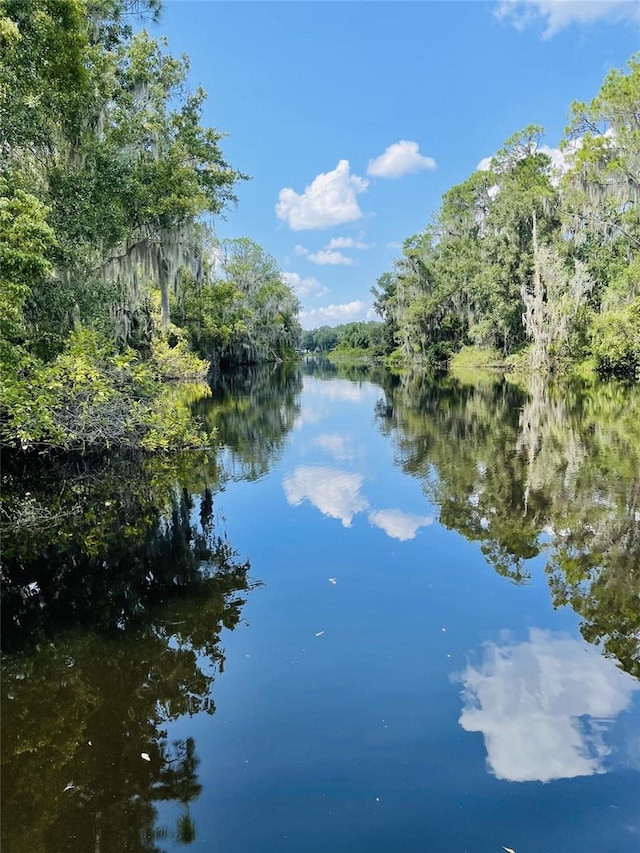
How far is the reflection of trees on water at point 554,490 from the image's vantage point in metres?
5.14

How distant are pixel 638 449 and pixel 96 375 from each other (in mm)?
10208

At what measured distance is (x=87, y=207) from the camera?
9.84 meters

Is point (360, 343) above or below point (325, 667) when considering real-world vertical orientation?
above

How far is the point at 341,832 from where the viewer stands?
8.63 ft

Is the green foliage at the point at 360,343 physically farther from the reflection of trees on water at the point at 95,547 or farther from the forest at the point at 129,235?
the reflection of trees on water at the point at 95,547

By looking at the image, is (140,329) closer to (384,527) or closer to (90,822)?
(384,527)

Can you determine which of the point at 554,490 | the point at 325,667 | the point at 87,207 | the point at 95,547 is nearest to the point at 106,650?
the point at 325,667

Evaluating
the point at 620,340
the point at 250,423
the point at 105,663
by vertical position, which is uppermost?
the point at 620,340

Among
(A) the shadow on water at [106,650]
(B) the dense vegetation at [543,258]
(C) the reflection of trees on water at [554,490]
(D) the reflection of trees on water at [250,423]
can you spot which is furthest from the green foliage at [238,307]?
(A) the shadow on water at [106,650]

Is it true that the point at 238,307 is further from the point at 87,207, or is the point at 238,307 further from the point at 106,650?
the point at 106,650

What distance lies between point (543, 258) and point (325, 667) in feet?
103

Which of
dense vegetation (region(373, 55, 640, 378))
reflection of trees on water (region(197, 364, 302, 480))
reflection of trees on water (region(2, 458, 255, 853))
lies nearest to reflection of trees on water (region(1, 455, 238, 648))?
reflection of trees on water (region(2, 458, 255, 853))

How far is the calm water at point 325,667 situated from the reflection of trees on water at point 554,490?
0.05 meters

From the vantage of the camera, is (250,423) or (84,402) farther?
(250,423)
